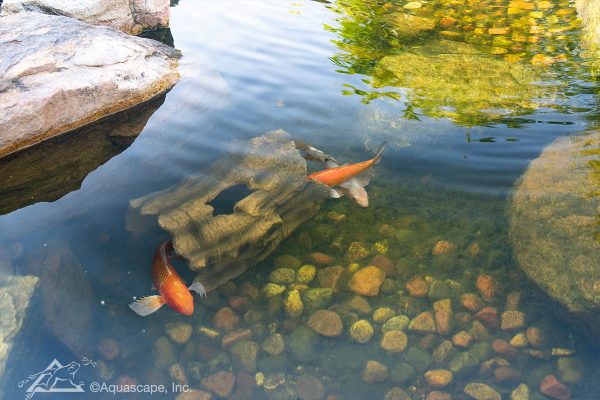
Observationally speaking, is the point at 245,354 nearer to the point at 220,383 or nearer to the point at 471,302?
the point at 220,383

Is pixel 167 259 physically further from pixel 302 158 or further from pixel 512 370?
pixel 512 370

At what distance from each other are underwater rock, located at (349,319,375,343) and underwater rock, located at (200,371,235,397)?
3.19 ft

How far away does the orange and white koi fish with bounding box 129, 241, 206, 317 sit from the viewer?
3.58 metres

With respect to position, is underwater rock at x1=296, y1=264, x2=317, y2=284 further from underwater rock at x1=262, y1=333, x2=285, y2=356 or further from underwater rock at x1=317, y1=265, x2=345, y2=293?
underwater rock at x1=262, y1=333, x2=285, y2=356

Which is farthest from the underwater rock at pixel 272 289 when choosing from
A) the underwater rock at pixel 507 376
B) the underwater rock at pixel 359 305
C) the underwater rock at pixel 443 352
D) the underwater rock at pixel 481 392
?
the underwater rock at pixel 507 376

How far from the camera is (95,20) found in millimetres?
7750

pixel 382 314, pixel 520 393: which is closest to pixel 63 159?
pixel 382 314

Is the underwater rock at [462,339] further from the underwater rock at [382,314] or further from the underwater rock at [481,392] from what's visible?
the underwater rock at [382,314]

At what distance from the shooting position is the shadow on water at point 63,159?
186 inches

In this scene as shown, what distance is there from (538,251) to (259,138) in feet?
9.64

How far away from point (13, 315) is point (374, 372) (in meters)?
2.74

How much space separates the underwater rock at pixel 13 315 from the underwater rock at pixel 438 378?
2913 mm

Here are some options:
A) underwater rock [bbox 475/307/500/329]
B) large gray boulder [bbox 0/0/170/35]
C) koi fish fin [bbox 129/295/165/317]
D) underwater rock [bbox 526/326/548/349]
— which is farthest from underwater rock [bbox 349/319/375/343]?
large gray boulder [bbox 0/0/170/35]

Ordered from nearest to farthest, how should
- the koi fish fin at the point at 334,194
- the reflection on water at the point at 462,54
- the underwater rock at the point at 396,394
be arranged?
the underwater rock at the point at 396,394 → the koi fish fin at the point at 334,194 → the reflection on water at the point at 462,54
